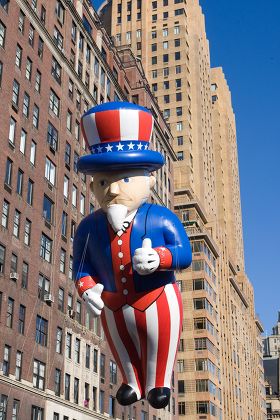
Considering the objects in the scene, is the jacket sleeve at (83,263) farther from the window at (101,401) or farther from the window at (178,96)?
the window at (178,96)

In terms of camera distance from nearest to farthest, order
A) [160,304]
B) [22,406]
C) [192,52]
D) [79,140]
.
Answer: [160,304], [22,406], [79,140], [192,52]

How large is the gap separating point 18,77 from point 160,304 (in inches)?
1189

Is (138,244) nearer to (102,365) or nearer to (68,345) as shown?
(68,345)

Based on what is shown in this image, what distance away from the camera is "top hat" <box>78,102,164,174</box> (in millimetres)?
9547

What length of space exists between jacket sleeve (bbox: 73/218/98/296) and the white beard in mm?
540

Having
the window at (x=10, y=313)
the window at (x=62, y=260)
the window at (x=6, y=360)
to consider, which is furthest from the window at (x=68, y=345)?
the window at (x=6, y=360)

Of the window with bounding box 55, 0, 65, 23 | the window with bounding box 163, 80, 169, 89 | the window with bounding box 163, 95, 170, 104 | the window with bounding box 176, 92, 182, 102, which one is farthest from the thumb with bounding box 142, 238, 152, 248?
the window with bounding box 163, 80, 169, 89

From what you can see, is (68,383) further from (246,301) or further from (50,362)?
(246,301)

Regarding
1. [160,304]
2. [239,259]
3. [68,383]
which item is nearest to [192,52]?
[239,259]

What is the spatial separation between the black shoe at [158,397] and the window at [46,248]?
28.2 metres

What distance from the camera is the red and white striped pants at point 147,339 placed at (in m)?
9.37

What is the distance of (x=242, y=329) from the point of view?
8775cm

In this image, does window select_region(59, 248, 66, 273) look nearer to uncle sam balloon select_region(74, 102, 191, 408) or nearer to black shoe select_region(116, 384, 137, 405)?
uncle sam balloon select_region(74, 102, 191, 408)

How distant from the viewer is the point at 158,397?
30.6ft
